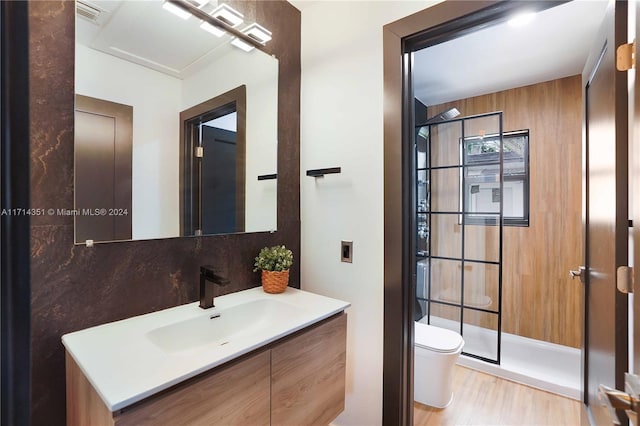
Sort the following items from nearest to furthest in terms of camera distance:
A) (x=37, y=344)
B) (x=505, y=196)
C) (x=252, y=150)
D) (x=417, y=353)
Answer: (x=37, y=344) < (x=252, y=150) < (x=417, y=353) < (x=505, y=196)

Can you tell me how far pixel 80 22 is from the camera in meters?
1.00

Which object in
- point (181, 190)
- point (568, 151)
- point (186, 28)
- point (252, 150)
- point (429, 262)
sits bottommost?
point (429, 262)

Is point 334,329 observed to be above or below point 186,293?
below

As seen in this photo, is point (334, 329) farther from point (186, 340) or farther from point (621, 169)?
point (621, 169)

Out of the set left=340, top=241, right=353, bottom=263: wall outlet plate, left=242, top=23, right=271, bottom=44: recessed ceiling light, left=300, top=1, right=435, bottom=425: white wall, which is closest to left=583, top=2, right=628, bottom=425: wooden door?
left=300, top=1, right=435, bottom=425: white wall

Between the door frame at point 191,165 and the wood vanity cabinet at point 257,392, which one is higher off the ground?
the door frame at point 191,165

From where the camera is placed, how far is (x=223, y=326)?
1.23 metres

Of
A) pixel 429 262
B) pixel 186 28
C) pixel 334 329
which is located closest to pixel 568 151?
pixel 429 262

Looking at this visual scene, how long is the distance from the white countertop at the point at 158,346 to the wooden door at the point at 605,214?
0.97m

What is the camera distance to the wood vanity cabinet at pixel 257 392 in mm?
724

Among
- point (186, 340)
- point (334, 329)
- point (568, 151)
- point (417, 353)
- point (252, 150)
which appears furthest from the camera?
point (568, 151)

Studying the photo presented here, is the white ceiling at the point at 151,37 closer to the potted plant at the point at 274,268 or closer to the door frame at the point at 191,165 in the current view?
the door frame at the point at 191,165

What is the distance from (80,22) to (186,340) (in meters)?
1.22

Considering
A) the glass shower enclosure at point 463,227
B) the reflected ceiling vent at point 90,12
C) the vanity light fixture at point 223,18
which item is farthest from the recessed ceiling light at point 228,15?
the glass shower enclosure at point 463,227
